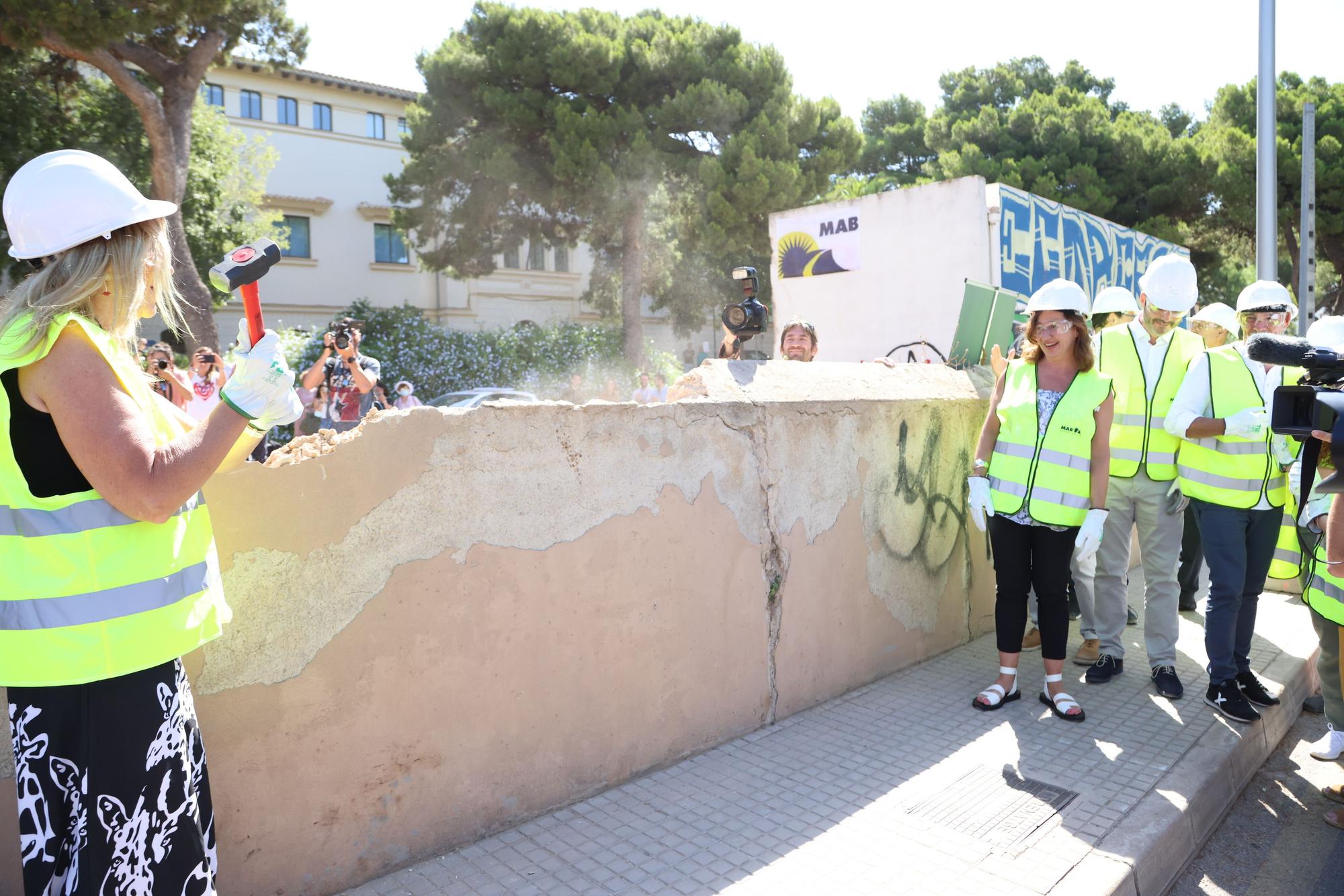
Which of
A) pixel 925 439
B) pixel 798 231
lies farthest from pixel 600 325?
pixel 925 439

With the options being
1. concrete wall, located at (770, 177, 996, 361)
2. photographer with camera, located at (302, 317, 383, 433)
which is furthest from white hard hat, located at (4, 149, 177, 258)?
concrete wall, located at (770, 177, 996, 361)

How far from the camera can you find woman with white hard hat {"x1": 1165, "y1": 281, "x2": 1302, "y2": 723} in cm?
402

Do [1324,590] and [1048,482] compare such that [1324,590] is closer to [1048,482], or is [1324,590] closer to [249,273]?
[1048,482]

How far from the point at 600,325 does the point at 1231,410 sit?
843 inches

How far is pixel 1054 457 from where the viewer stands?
393cm

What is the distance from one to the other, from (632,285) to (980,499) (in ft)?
68.4

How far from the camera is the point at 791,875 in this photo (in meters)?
2.69

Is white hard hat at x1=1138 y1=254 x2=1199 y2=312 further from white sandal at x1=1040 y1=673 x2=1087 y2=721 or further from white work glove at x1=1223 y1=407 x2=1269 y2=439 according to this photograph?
white sandal at x1=1040 y1=673 x2=1087 y2=721

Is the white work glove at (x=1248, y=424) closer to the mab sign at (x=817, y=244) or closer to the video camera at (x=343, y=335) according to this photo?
the video camera at (x=343, y=335)

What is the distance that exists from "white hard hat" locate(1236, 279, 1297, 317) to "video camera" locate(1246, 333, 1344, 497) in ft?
4.81

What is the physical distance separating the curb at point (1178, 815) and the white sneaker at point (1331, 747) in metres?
0.20

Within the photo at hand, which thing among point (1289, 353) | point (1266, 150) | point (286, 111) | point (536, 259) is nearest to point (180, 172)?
point (1266, 150)

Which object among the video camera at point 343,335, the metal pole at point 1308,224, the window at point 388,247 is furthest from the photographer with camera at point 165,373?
the window at point 388,247

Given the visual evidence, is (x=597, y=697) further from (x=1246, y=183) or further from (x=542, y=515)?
(x=1246, y=183)
